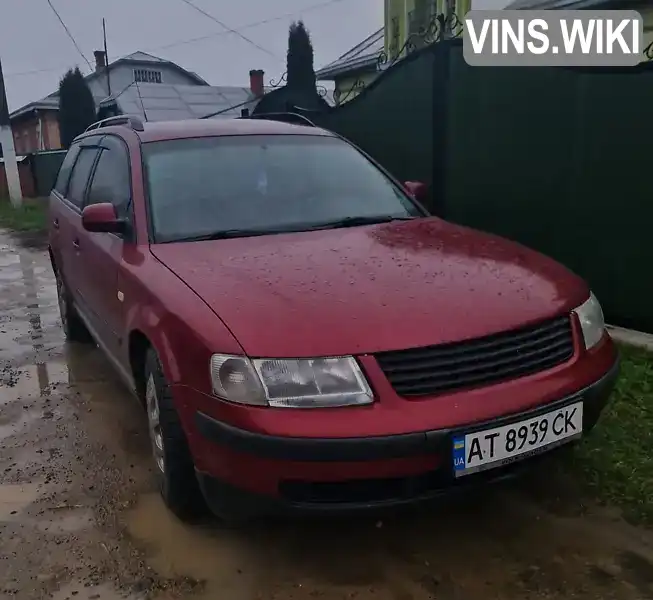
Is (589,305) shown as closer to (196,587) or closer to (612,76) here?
(196,587)

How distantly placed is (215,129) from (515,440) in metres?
2.45

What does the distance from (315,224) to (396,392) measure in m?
1.37

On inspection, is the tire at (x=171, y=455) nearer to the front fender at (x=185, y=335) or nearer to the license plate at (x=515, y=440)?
the front fender at (x=185, y=335)

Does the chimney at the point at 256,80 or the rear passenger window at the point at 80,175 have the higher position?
the chimney at the point at 256,80

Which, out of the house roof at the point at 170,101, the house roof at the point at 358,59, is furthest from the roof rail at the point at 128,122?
the house roof at the point at 170,101

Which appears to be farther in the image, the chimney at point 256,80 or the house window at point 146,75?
the house window at point 146,75

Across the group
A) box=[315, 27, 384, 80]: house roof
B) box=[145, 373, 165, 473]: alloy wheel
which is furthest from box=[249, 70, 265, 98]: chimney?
box=[145, 373, 165, 473]: alloy wheel

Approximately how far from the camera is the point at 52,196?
5.64 m

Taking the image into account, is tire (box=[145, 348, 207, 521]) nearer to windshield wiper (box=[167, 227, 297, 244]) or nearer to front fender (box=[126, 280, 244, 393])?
front fender (box=[126, 280, 244, 393])

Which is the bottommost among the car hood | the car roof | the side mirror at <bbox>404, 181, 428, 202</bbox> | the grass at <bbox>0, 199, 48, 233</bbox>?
the grass at <bbox>0, 199, 48, 233</bbox>

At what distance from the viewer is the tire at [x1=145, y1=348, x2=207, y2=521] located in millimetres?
2652

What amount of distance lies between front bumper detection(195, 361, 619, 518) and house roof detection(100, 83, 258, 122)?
1999 centimetres

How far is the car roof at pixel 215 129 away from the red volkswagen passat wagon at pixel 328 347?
36 centimetres

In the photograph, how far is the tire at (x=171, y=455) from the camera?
2652 mm
